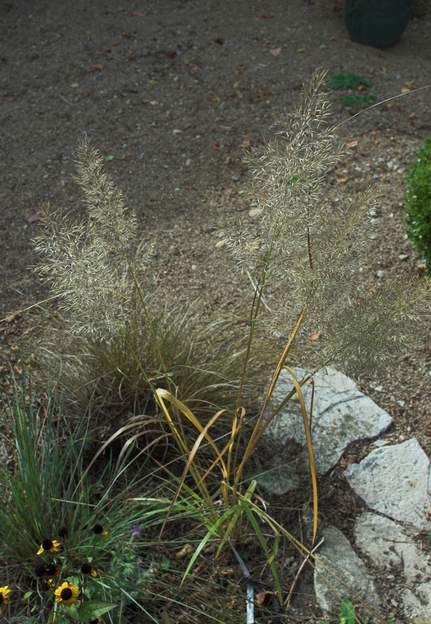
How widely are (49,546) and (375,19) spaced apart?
508 centimetres

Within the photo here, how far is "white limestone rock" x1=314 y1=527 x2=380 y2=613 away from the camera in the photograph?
221 centimetres

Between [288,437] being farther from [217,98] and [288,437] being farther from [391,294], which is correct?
[217,98]

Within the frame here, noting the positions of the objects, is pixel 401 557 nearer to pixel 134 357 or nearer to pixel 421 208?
pixel 134 357

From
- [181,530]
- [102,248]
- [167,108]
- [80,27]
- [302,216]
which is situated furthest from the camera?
[80,27]

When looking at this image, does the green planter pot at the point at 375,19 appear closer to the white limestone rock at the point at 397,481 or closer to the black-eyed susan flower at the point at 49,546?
the white limestone rock at the point at 397,481

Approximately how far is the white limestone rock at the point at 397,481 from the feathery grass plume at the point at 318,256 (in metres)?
0.67

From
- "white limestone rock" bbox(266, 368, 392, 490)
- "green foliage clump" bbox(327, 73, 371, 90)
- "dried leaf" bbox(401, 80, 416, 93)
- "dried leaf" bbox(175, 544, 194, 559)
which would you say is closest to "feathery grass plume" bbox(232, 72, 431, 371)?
"white limestone rock" bbox(266, 368, 392, 490)

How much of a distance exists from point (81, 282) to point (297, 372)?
1.13 meters

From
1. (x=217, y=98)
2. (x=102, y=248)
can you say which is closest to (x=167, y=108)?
(x=217, y=98)

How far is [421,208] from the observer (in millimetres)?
3285

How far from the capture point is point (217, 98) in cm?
489

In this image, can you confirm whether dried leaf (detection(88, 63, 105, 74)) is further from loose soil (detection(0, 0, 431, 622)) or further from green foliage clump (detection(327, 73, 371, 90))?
green foliage clump (detection(327, 73, 371, 90))

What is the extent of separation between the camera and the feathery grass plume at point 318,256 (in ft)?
6.37

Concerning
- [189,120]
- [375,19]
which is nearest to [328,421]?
[189,120]
